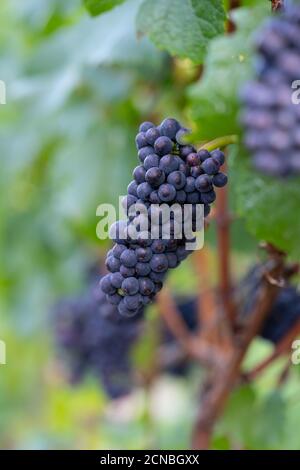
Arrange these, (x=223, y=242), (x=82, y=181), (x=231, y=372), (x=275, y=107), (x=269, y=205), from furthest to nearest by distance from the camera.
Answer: (x=82, y=181)
(x=223, y=242)
(x=231, y=372)
(x=269, y=205)
(x=275, y=107)

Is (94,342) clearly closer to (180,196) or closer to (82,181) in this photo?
(82,181)

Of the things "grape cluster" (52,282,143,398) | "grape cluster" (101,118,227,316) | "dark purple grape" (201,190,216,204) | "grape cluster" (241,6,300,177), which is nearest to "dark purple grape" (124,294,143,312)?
"grape cluster" (101,118,227,316)

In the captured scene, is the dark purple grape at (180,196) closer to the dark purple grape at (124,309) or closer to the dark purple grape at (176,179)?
the dark purple grape at (176,179)

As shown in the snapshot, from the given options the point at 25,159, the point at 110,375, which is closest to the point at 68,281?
the point at 25,159

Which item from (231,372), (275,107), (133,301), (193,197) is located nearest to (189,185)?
(193,197)

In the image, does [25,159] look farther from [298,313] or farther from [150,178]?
[150,178]

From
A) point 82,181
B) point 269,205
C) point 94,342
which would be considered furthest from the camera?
point 82,181
